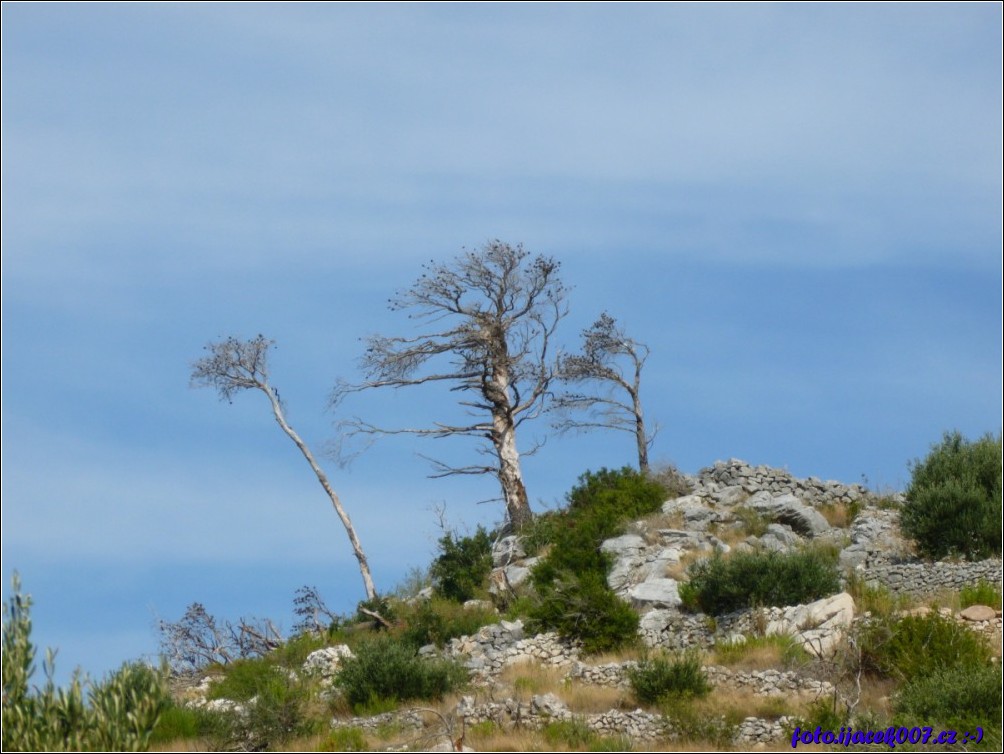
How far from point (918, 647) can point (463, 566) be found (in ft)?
44.5

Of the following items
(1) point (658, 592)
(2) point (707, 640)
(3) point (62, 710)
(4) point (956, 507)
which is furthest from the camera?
(4) point (956, 507)

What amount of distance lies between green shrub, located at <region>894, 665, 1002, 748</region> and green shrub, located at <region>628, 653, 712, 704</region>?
9.48 ft

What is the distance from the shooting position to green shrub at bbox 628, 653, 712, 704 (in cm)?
1902

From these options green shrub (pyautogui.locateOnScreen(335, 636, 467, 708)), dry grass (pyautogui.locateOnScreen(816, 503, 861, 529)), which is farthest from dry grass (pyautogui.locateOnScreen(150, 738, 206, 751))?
dry grass (pyautogui.locateOnScreen(816, 503, 861, 529))

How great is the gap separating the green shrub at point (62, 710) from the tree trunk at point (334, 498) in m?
17.0

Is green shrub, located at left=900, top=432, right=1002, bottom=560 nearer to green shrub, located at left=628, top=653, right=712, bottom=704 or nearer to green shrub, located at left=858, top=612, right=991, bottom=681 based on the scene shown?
green shrub, located at left=858, top=612, right=991, bottom=681

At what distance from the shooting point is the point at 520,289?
35844mm

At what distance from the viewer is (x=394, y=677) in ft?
68.5

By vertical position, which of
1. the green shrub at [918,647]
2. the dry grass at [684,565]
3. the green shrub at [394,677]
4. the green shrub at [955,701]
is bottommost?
the green shrub at [955,701]

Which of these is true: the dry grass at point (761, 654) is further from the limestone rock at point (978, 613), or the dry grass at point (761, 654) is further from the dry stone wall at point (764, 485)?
the dry stone wall at point (764, 485)

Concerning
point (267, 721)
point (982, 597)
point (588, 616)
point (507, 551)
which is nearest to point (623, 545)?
point (507, 551)

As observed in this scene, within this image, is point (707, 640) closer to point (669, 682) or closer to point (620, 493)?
point (669, 682)

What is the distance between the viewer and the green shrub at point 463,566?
29.8 m

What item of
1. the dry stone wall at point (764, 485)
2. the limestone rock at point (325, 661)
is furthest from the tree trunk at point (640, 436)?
the limestone rock at point (325, 661)
